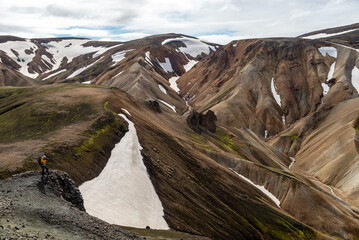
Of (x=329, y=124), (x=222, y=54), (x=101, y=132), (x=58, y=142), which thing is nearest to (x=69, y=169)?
(x=58, y=142)

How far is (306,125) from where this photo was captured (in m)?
119

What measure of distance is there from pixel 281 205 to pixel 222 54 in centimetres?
14694

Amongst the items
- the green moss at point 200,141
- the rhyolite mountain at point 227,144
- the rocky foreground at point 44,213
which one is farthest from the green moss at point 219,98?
the rocky foreground at point 44,213

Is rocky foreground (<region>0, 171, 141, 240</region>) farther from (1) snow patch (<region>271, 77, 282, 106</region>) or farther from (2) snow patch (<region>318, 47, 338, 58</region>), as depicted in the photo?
(2) snow patch (<region>318, 47, 338, 58</region>)

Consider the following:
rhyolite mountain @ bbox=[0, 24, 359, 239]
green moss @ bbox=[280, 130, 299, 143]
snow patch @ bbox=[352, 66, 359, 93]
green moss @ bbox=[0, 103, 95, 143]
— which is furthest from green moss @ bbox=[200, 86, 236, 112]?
green moss @ bbox=[0, 103, 95, 143]

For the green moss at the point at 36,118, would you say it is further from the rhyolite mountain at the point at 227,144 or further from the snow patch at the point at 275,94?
the snow patch at the point at 275,94

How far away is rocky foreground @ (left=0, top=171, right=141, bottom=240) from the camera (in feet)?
48.9

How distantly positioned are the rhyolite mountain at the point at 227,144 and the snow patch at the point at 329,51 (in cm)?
354

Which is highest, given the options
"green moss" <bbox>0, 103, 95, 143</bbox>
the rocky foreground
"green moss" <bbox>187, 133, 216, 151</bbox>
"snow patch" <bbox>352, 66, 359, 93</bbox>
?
the rocky foreground

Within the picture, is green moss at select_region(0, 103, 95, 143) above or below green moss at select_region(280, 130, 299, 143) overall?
above

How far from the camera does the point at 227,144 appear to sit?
81.8 metres

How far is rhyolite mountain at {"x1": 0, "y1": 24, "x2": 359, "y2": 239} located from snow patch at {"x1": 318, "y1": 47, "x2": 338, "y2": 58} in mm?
3543

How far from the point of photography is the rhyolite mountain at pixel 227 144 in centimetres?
3616

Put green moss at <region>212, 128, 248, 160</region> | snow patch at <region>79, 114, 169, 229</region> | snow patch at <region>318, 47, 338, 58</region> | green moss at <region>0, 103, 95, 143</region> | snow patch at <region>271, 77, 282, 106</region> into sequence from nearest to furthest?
snow patch at <region>79, 114, 169, 229</region> < green moss at <region>0, 103, 95, 143</region> < green moss at <region>212, 128, 248, 160</region> < snow patch at <region>271, 77, 282, 106</region> < snow patch at <region>318, 47, 338, 58</region>
